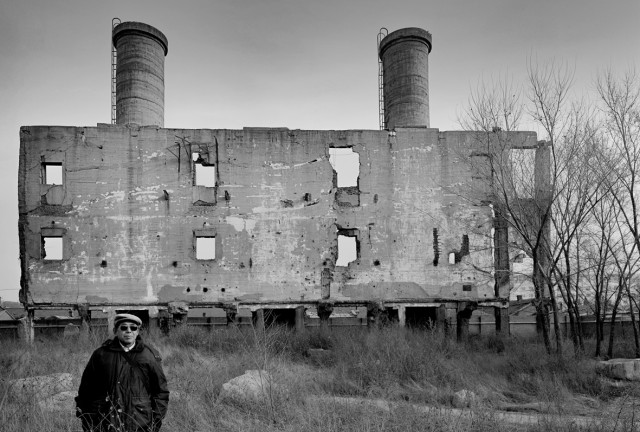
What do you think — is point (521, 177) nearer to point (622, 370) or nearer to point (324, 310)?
point (622, 370)

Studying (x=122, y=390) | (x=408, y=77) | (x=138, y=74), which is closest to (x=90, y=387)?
(x=122, y=390)

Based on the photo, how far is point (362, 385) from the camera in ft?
28.8

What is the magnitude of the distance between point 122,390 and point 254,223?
12699 mm

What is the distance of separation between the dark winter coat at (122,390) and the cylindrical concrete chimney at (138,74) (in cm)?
1582

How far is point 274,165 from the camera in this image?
17.0 m

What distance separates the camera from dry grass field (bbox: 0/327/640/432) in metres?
5.65

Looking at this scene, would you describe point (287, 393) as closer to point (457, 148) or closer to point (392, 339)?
point (392, 339)

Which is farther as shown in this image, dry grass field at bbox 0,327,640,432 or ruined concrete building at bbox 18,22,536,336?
ruined concrete building at bbox 18,22,536,336

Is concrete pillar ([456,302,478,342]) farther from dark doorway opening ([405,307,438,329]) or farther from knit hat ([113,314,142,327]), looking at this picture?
knit hat ([113,314,142,327])

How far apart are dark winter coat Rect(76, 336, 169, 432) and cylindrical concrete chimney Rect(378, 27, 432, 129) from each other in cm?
1650

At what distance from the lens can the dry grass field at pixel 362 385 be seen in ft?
18.5

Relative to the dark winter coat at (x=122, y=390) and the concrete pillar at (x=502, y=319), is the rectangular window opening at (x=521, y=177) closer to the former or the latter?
the concrete pillar at (x=502, y=319)

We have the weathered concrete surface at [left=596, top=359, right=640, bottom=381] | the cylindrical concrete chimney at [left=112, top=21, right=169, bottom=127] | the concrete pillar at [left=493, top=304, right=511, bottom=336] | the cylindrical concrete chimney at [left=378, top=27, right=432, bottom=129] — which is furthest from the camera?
the cylindrical concrete chimney at [left=378, top=27, right=432, bottom=129]

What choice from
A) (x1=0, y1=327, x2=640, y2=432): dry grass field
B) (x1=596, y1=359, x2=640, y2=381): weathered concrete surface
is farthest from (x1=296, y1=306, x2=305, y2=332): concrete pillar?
(x1=596, y1=359, x2=640, y2=381): weathered concrete surface
